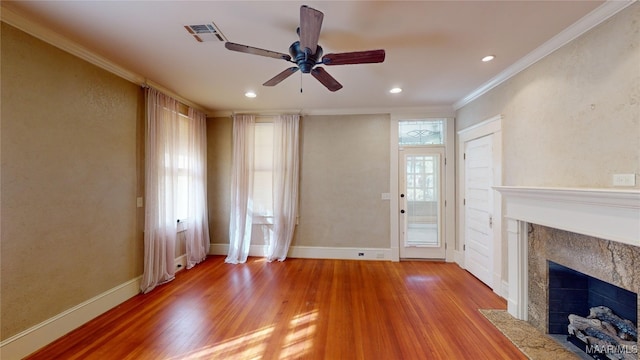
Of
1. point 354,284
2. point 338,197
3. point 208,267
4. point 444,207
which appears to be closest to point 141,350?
point 208,267

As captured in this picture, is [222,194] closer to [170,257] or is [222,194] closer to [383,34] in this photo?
[170,257]

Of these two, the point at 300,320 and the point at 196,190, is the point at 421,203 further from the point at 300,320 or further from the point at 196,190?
the point at 196,190

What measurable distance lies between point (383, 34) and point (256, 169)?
3218mm

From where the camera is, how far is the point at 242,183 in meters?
4.55

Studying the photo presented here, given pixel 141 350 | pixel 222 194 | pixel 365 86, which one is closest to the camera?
pixel 141 350

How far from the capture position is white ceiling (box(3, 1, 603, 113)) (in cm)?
186

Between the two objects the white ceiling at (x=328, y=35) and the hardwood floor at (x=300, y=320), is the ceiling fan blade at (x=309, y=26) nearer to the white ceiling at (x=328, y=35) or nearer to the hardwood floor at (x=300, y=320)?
the white ceiling at (x=328, y=35)

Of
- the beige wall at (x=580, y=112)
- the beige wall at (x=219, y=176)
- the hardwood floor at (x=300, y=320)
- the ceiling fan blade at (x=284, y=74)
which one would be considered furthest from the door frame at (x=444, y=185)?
the beige wall at (x=219, y=176)

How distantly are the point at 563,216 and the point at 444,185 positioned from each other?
234 centimetres

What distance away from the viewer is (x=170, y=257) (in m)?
3.57

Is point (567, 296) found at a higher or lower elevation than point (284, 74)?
lower

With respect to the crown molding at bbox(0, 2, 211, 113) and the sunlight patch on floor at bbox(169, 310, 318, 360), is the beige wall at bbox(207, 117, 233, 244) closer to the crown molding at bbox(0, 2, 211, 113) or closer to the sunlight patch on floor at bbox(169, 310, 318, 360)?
the crown molding at bbox(0, 2, 211, 113)

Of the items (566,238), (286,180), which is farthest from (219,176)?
(566,238)

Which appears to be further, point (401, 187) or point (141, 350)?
point (401, 187)
